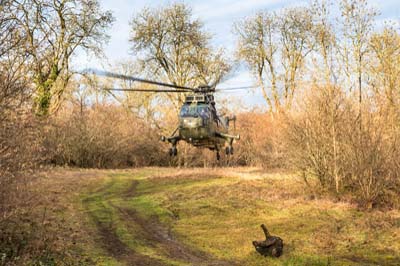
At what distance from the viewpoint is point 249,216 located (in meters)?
20.7

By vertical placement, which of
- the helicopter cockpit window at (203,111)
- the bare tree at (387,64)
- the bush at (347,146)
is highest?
the bare tree at (387,64)

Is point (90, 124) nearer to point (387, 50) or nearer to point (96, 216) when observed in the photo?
point (96, 216)

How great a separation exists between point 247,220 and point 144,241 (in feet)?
18.5

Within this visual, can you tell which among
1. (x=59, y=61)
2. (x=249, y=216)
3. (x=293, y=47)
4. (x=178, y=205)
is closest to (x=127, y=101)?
(x=59, y=61)

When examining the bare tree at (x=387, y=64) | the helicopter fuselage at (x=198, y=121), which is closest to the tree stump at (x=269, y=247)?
the helicopter fuselage at (x=198, y=121)

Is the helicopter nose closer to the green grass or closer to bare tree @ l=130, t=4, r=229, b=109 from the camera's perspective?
the green grass

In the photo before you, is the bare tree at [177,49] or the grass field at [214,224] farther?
the bare tree at [177,49]

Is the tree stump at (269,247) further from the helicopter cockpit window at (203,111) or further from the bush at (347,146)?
the bush at (347,146)

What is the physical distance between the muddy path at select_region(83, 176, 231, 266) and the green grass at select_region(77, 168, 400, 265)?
0.15m

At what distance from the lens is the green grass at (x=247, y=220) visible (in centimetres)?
1545

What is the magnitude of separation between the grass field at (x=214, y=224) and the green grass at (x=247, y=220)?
39 mm

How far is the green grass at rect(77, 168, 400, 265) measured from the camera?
1545 centimetres

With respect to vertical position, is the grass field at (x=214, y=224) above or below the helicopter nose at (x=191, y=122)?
below

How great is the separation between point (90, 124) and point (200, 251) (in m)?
24.3
